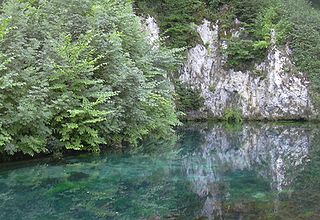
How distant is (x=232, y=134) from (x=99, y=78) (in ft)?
24.8

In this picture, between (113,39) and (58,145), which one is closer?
(58,145)

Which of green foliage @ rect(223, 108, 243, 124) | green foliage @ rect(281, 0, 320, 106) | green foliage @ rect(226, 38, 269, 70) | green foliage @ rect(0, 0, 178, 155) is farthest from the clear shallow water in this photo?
green foliage @ rect(226, 38, 269, 70)

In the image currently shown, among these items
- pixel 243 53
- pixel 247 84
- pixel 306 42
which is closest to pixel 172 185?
pixel 247 84

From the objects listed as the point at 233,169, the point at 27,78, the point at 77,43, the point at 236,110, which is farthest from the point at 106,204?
the point at 236,110

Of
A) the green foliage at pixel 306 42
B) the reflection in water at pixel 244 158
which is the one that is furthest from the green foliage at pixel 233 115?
the reflection in water at pixel 244 158

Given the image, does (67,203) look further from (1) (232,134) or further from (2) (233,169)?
(1) (232,134)

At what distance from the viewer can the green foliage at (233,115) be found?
23498 millimetres

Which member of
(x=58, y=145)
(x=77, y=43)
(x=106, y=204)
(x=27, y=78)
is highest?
(x=77, y=43)

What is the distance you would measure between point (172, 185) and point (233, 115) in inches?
622

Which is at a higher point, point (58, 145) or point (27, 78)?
point (27, 78)

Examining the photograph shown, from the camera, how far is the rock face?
23.2 m

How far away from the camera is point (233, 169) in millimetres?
9945

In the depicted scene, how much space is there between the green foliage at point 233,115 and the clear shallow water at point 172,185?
9519mm

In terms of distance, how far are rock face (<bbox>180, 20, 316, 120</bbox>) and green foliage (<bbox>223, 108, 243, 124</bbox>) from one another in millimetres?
229
